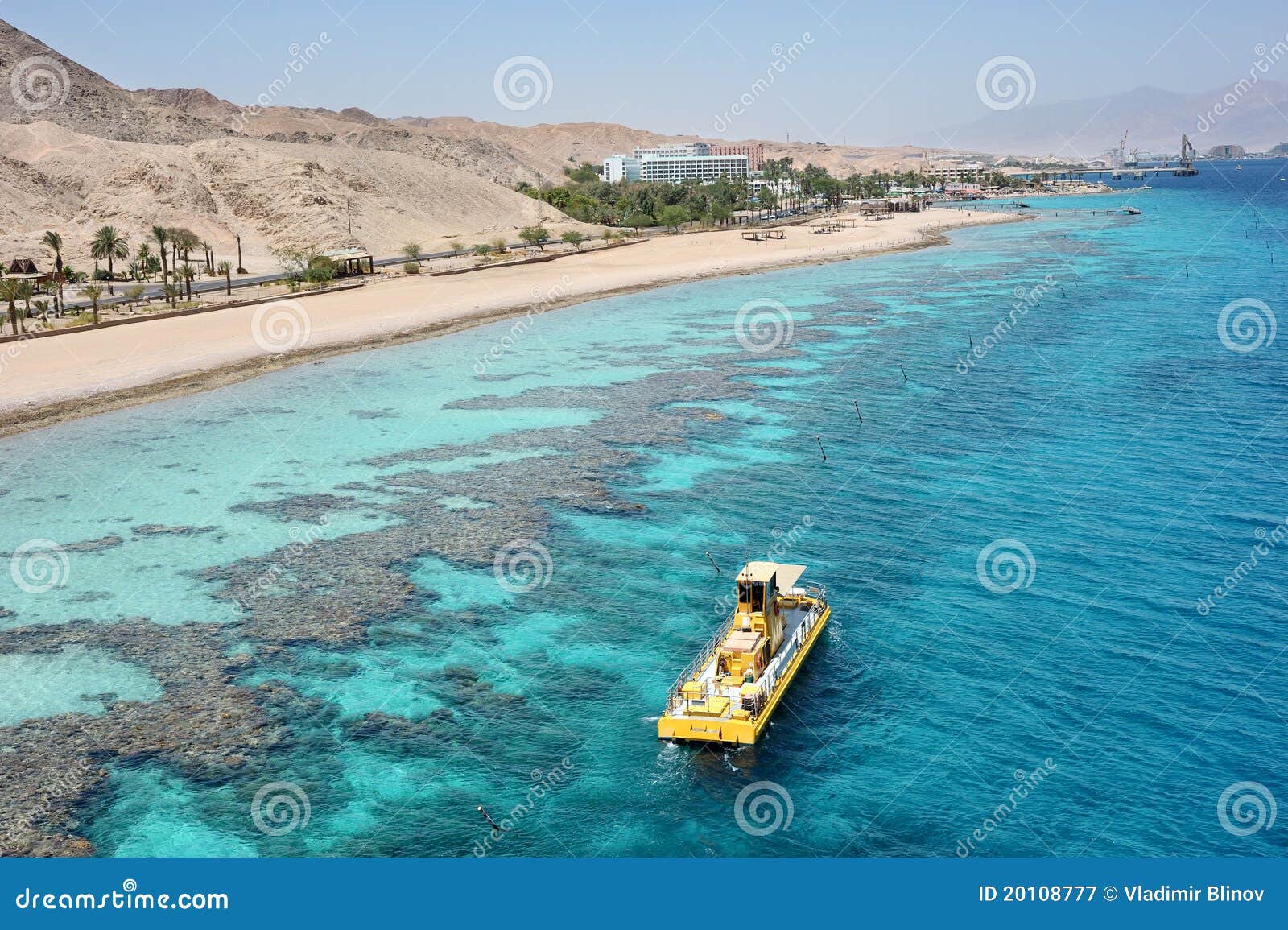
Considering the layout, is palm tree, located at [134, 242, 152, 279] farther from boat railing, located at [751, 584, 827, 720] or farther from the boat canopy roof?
the boat canopy roof

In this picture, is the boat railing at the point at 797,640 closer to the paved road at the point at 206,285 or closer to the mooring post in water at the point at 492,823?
the mooring post in water at the point at 492,823

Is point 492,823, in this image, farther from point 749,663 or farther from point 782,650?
point 782,650

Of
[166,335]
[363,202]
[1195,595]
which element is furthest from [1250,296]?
[363,202]

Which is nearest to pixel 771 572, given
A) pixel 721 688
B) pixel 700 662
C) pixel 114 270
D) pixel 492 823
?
pixel 700 662

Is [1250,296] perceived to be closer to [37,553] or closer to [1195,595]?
[1195,595]

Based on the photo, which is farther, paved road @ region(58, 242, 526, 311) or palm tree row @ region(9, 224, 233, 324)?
paved road @ region(58, 242, 526, 311)

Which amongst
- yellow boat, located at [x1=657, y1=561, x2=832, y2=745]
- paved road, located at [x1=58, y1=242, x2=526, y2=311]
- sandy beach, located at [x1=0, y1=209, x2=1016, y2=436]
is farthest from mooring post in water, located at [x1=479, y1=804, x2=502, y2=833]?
paved road, located at [x1=58, y1=242, x2=526, y2=311]
